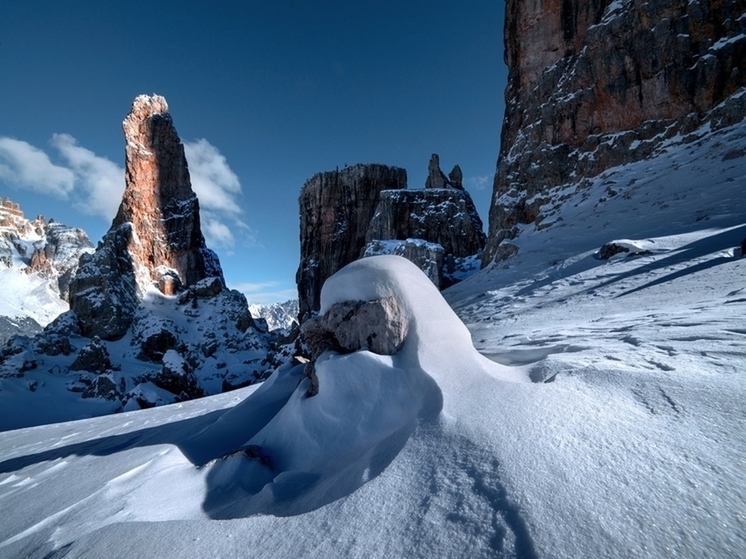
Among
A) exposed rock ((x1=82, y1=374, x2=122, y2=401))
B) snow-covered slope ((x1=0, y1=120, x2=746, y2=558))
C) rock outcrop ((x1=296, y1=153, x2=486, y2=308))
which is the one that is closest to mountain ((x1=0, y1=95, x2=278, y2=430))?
exposed rock ((x1=82, y1=374, x2=122, y2=401))

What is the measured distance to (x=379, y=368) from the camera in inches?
122

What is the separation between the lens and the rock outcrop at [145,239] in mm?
34631

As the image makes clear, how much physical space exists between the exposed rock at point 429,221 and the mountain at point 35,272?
56267 mm

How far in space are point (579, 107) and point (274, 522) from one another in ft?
97.5

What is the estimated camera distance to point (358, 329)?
3.67m

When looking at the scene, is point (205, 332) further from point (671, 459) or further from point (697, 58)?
point (697, 58)

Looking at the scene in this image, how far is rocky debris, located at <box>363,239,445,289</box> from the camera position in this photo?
24.2m

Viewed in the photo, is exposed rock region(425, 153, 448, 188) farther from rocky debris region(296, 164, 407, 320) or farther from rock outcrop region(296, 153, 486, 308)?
rocky debris region(296, 164, 407, 320)

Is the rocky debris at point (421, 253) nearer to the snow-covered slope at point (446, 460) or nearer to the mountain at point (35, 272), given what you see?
the snow-covered slope at point (446, 460)

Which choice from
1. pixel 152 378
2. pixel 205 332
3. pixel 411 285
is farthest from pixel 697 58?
pixel 205 332

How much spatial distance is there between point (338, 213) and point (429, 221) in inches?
626

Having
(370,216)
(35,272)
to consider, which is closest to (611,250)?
(370,216)

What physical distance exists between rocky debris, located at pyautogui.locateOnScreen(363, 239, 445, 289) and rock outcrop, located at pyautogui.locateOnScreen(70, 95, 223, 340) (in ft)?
97.3

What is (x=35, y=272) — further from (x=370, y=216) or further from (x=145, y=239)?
(x=370, y=216)
